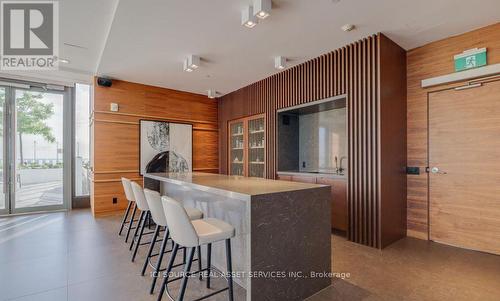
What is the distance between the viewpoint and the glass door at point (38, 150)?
208 inches

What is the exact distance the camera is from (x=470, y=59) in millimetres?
3178

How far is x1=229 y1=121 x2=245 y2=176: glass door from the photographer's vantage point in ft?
20.0

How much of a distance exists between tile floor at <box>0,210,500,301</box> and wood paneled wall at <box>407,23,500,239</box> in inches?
15.7

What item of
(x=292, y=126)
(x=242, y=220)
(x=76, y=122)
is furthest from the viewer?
(x=76, y=122)

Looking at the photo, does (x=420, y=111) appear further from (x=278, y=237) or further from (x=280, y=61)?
(x=278, y=237)

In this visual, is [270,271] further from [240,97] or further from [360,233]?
[240,97]

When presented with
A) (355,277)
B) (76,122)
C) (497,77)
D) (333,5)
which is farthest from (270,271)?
(76,122)

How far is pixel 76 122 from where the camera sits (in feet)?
19.5

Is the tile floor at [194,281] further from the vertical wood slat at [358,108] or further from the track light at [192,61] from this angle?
the track light at [192,61]

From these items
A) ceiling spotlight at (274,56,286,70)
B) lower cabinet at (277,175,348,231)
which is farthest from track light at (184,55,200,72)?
lower cabinet at (277,175,348,231)

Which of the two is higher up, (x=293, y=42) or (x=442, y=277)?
(x=293, y=42)

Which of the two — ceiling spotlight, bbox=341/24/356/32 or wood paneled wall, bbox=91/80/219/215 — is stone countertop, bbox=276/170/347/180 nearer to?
ceiling spotlight, bbox=341/24/356/32

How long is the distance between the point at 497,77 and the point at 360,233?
2.58 metres

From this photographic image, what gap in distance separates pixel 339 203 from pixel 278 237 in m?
2.17
